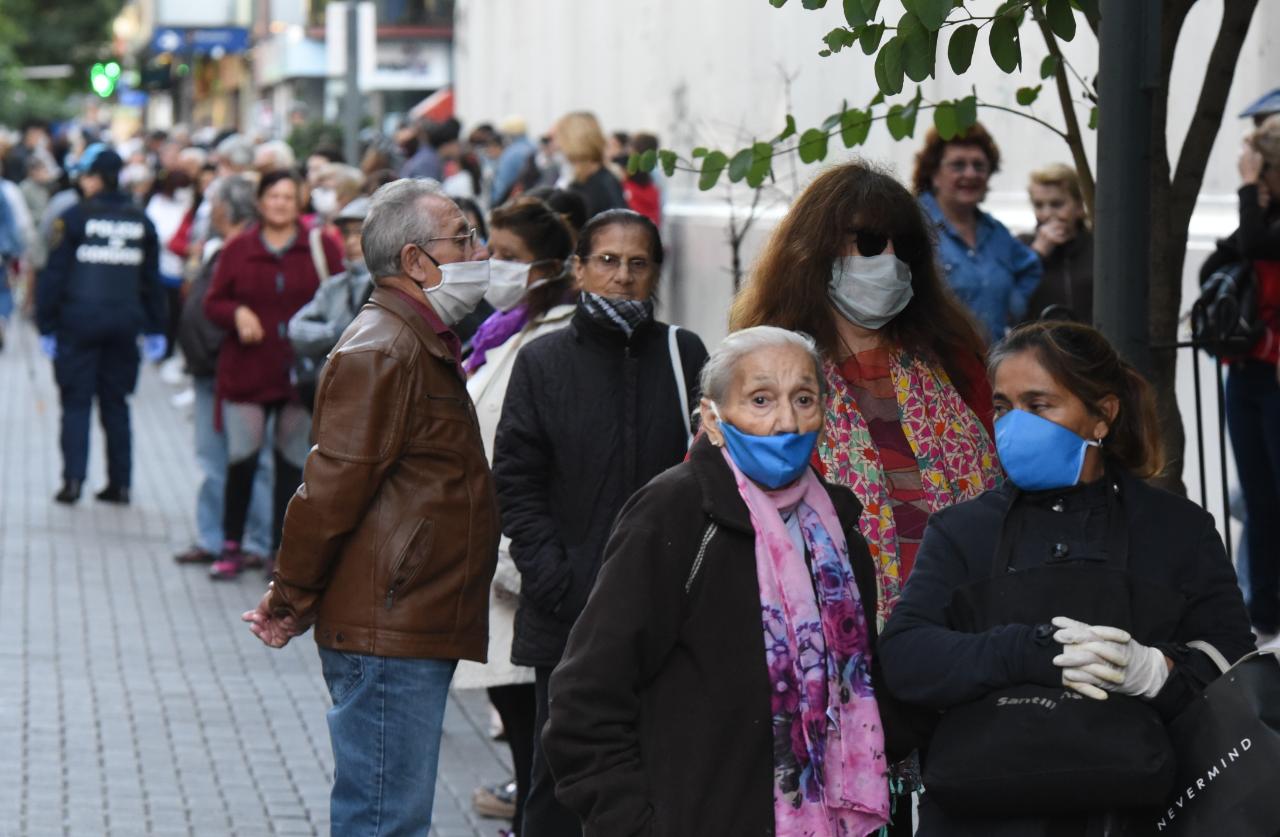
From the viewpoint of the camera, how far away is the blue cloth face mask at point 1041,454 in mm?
3947

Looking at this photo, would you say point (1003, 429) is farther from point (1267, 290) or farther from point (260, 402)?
point (260, 402)

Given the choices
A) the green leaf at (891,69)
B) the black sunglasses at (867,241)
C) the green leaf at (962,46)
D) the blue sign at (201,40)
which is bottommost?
the black sunglasses at (867,241)

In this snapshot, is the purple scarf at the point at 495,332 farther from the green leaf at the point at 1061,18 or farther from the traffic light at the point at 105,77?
the traffic light at the point at 105,77

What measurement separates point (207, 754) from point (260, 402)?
359cm

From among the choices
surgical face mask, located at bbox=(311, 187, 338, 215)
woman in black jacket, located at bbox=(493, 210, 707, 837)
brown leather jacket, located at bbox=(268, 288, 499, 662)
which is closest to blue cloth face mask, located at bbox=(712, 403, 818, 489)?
brown leather jacket, located at bbox=(268, 288, 499, 662)

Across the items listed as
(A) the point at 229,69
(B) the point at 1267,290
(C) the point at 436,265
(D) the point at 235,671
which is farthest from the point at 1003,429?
(A) the point at 229,69

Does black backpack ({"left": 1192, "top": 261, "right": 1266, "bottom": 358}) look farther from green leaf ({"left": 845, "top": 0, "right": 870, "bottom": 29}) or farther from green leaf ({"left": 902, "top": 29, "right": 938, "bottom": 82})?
green leaf ({"left": 845, "top": 0, "right": 870, "bottom": 29})

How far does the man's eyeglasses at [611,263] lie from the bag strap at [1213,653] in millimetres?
2529

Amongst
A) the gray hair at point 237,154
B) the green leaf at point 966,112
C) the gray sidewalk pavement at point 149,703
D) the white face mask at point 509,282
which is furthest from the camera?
Answer: the gray hair at point 237,154

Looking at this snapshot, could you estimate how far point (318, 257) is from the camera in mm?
11219

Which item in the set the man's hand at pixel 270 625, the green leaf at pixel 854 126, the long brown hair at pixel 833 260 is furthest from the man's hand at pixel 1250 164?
the man's hand at pixel 270 625

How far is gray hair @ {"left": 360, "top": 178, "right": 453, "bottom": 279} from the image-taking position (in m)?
5.27

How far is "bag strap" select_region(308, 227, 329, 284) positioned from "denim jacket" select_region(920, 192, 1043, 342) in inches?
147

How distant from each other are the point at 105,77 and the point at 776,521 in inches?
1442
